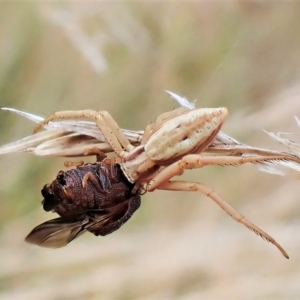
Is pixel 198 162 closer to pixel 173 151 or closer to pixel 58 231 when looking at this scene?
pixel 173 151

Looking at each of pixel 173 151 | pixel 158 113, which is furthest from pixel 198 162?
pixel 158 113

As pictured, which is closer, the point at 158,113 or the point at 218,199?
the point at 218,199

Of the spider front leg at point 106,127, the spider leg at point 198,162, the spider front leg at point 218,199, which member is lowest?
the spider front leg at point 218,199

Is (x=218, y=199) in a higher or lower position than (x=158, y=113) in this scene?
lower

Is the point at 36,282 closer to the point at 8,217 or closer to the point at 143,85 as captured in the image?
the point at 8,217

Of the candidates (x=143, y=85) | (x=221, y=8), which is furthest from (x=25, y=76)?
(x=221, y=8)
